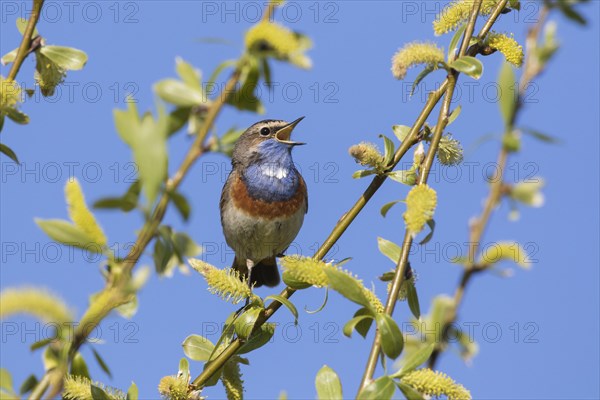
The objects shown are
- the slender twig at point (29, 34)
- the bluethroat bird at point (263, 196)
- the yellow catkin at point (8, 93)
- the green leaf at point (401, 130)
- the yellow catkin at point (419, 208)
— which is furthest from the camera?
the bluethroat bird at point (263, 196)

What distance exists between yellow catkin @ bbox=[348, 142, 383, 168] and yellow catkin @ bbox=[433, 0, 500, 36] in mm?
527

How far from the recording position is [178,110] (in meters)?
2.04

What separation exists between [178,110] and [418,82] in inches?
58.5

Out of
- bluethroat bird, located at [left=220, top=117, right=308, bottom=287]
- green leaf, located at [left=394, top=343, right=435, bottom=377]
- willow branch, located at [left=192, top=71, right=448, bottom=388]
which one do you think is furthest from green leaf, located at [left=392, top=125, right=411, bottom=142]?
bluethroat bird, located at [left=220, top=117, right=308, bottom=287]

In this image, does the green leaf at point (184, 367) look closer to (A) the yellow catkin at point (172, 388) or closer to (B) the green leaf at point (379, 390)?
(A) the yellow catkin at point (172, 388)

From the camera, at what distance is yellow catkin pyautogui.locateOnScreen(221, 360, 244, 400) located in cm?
293

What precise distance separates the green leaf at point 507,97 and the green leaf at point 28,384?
1422 millimetres

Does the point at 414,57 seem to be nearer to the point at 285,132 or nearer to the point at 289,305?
the point at 289,305

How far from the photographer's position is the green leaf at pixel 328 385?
2.34 meters

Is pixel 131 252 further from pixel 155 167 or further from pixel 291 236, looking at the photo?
pixel 291 236

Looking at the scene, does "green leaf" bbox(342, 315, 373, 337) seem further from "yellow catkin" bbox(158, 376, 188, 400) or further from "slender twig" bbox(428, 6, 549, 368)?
"yellow catkin" bbox(158, 376, 188, 400)

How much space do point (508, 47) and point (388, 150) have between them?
63 cm

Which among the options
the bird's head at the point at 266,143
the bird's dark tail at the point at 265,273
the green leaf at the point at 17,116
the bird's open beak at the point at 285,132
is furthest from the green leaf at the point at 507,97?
the bird's dark tail at the point at 265,273

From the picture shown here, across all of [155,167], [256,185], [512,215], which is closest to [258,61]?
[155,167]
